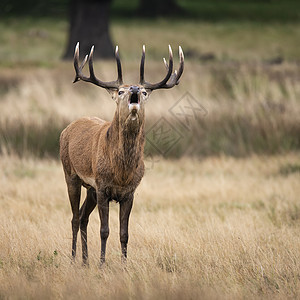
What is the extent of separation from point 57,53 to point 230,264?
76.8 ft

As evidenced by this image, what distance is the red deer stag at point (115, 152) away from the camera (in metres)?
6.77

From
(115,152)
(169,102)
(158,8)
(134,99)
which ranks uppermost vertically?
(158,8)

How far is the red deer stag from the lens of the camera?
6773mm

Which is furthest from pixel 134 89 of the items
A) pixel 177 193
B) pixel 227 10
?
pixel 227 10

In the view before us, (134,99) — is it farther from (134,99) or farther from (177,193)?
(177,193)

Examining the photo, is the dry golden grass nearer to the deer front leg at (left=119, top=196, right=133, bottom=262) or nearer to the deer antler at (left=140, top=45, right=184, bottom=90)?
the deer front leg at (left=119, top=196, right=133, bottom=262)

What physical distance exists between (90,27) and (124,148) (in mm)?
18150

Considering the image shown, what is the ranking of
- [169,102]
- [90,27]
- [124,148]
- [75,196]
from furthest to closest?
1. [90,27]
2. [169,102]
3. [75,196]
4. [124,148]

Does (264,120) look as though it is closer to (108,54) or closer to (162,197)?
(162,197)

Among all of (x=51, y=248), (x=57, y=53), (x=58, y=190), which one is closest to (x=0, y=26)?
(x=57, y=53)

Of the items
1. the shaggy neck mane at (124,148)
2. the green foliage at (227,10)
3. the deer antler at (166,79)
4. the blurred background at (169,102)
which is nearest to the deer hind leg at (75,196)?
the shaggy neck mane at (124,148)

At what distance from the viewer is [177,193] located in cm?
1169

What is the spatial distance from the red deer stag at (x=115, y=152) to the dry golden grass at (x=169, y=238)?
0.52 metres

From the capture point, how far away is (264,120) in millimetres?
15453
